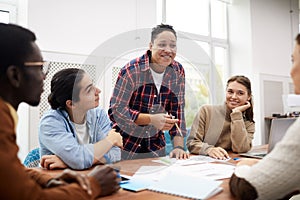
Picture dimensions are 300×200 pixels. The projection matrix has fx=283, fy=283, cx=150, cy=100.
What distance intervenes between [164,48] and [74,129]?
619 millimetres

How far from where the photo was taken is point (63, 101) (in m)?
1.32

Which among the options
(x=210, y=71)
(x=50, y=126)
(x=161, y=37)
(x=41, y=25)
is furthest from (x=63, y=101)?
(x=41, y=25)

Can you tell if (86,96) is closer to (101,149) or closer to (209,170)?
(101,149)

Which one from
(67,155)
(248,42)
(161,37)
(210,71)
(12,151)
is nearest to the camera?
(12,151)

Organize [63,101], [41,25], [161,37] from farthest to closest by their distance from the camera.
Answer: [41,25] → [161,37] → [63,101]

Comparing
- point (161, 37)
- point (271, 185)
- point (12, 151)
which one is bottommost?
point (271, 185)

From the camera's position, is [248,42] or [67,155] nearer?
[67,155]

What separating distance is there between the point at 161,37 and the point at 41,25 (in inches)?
58.4

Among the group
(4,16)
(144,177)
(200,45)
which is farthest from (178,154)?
(4,16)

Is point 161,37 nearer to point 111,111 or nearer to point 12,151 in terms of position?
point 111,111

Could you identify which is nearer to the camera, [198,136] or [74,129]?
[74,129]

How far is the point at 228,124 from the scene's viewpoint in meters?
1.89

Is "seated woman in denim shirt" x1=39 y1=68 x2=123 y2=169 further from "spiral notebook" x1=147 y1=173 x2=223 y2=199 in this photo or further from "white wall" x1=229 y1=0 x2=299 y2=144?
"white wall" x1=229 y1=0 x2=299 y2=144

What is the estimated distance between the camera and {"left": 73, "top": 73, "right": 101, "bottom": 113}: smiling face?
1.32m
